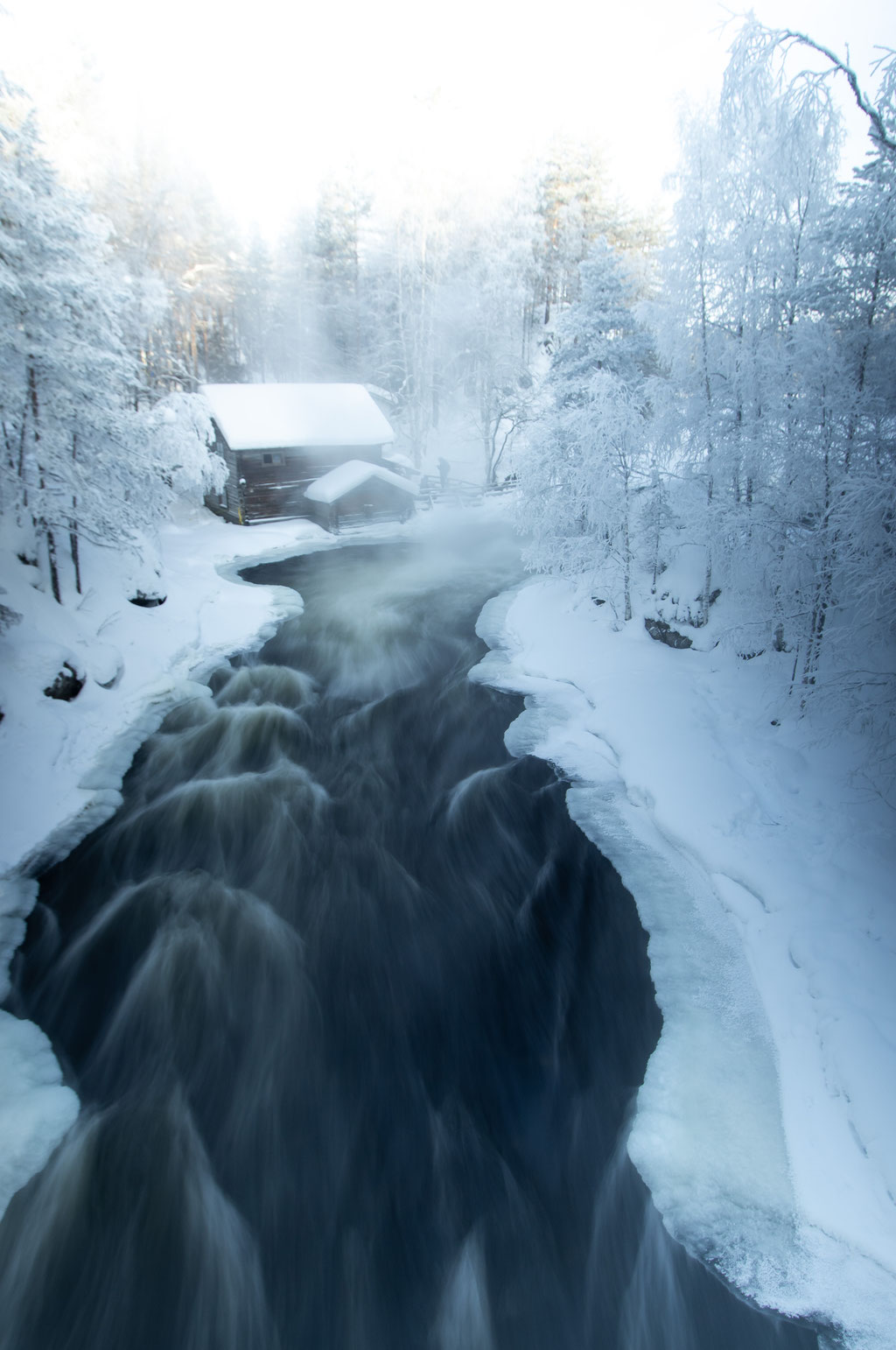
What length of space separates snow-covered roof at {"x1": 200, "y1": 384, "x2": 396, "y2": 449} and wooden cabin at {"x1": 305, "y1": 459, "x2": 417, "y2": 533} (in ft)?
5.41

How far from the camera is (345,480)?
2914 cm

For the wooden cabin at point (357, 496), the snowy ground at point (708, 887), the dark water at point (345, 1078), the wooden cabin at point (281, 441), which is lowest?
the dark water at point (345, 1078)

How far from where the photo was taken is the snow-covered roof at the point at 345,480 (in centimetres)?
2878

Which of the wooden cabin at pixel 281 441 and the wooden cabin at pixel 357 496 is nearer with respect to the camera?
the wooden cabin at pixel 281 441

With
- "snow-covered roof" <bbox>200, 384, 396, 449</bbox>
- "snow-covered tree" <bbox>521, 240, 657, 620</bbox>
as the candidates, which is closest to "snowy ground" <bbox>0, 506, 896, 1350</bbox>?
"snow-covered tree" <bbox>521, 240, 657, 620</bbox>

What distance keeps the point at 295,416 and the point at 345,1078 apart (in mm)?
30045

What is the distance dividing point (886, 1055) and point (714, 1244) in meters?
2.21

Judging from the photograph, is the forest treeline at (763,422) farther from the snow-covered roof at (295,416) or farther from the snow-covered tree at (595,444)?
the snow-covered roof at (295,416)

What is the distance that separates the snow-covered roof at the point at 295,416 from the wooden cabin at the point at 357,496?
1.65 metres

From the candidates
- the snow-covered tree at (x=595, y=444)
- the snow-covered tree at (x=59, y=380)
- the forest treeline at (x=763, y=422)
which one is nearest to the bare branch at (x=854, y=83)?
the forest treeline at (x=763, y=422)

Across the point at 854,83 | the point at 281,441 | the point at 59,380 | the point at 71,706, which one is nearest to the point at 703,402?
the point at 854,83

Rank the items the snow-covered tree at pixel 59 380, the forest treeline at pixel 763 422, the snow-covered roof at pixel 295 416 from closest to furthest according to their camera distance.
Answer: the forest treeline at pixel 763 422 < the snow-covered tree at pixel 59 380 < the snow-covered roof at pixel 295 416

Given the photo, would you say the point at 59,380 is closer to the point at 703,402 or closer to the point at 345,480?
the point at 703,402

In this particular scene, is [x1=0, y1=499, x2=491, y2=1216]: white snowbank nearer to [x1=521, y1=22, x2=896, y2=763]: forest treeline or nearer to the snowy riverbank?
the snowy riverbank
